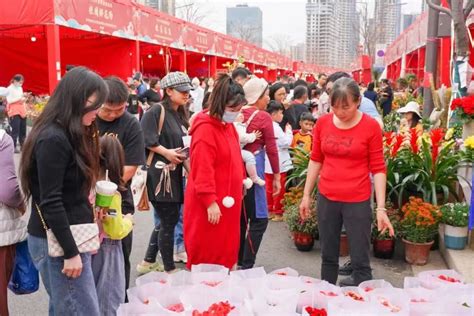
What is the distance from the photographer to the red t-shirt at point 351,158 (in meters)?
3.28

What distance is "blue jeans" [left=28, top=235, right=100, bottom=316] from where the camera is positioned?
2.31 meters

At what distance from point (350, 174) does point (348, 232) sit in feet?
1.35

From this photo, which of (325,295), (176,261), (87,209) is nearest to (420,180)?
(176,261)

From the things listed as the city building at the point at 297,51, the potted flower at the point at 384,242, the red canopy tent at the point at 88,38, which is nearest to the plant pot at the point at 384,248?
the potted flower at the point at 384,242

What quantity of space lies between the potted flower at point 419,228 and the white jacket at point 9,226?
11.4ft

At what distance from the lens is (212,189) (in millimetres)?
3180

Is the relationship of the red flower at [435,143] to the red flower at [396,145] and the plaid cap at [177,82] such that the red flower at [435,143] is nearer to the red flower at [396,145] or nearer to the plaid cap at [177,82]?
the red flower at [396,145]

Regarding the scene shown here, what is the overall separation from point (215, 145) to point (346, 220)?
3.39 ft

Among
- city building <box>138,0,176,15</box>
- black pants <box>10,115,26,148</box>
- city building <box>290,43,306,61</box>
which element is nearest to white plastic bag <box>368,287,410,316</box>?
black pants <box>10,115,26,148</box>

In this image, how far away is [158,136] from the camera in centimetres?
414

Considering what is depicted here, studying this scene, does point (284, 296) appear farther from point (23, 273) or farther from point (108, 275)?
point (23, 273)

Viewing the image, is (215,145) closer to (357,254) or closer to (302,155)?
(357,254)

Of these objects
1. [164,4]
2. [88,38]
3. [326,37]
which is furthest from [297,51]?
[88,38]

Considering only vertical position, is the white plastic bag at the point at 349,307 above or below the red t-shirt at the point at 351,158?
below
